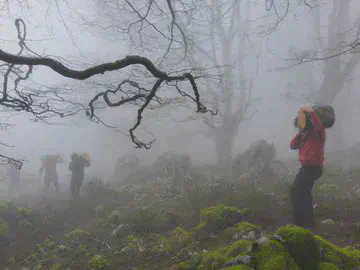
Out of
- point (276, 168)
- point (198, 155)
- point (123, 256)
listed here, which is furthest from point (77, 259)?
point (198, 155)

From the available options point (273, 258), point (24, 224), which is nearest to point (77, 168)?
point (24, 224)

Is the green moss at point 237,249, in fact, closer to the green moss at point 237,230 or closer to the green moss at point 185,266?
the green moss at point 185,266

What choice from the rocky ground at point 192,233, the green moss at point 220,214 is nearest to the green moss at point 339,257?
the rocky ground at point 192,233

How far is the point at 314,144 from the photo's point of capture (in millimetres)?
5445

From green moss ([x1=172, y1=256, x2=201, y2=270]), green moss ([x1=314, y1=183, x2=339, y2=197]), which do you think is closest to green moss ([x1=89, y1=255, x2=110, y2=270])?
green moss ([x1=172, y1=256, x2=201, y2=270])

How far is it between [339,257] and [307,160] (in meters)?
2.25

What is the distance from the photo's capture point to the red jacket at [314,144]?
5305 millimetres

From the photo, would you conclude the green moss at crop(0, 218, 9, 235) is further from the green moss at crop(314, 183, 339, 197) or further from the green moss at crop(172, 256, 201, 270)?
the green moss at crop(314, 183, 339, 197)

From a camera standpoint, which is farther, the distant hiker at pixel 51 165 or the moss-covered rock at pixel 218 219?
the distant hiker at pixel 51 165

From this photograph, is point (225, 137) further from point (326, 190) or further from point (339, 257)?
point (339, 257)

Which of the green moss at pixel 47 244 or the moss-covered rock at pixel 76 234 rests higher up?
the moss-covered rock at pixel 76 234

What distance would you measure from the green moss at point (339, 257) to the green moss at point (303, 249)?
0.18 meters

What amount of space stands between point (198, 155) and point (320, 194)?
24620mm

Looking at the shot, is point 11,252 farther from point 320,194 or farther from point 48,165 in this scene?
point 48,165
